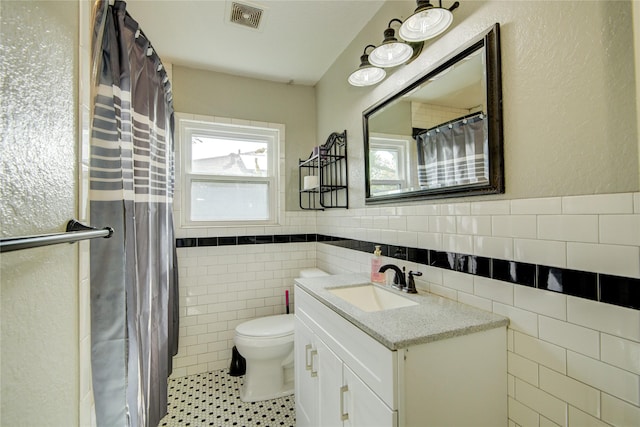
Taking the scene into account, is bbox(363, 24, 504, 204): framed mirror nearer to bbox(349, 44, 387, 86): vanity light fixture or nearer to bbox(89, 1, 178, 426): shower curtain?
bbox(349, 44, 387, 86): vanity light fixture

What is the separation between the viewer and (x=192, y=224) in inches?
93.8

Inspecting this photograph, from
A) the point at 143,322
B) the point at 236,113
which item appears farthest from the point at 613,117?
the point at 236,113

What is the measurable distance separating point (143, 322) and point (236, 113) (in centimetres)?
182

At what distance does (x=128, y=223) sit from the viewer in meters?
1.24

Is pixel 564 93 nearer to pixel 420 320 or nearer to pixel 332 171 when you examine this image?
pixel 420 320

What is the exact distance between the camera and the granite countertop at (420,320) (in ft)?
2.89

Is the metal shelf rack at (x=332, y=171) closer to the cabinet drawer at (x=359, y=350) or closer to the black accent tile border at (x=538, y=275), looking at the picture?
the black accent tile border at (x=538, y=275)

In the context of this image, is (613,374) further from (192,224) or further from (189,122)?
(189,122)

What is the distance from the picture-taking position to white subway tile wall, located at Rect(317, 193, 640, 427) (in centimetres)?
72

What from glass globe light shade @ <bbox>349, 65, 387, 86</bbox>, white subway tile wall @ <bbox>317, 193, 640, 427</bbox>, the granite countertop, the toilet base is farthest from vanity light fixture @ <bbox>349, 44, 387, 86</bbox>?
the toilet base

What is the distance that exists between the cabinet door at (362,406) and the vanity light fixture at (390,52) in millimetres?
1420

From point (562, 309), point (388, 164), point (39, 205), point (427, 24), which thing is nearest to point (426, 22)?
point (427, 24)

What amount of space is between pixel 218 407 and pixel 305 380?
0.86 metres

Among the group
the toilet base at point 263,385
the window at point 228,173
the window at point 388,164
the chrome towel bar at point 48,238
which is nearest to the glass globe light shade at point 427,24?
the window at point 388,164
